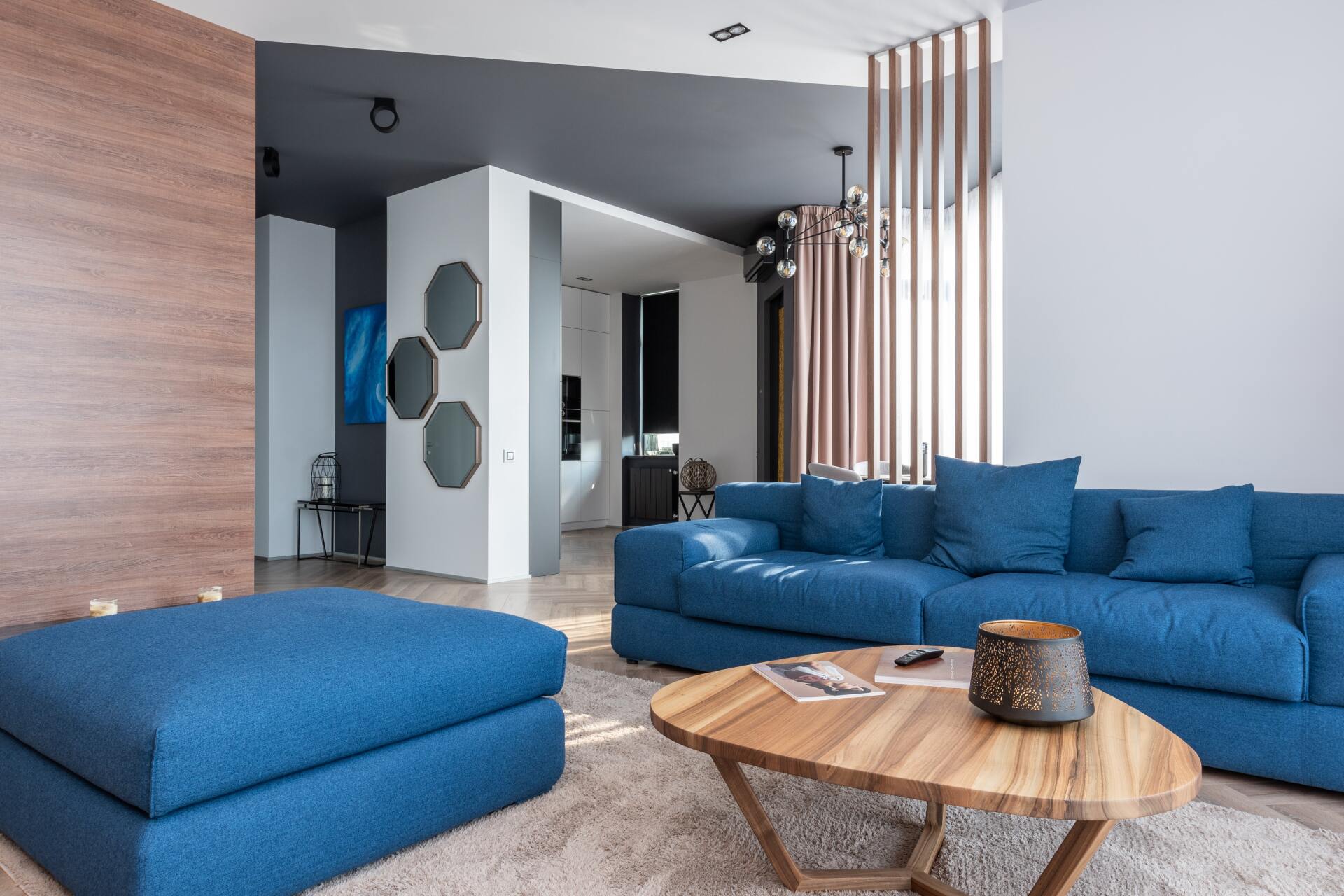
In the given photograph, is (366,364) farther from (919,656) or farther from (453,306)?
(919,656)

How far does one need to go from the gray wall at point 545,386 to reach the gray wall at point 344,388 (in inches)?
53.4

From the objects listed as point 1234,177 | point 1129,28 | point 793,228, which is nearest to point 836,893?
point 1234,177

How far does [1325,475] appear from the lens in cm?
312

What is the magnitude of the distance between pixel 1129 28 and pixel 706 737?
3.66 metres

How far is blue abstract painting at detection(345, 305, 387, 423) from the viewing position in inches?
261

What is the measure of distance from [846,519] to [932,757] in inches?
86.5

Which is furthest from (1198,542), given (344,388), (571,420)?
(571,420)

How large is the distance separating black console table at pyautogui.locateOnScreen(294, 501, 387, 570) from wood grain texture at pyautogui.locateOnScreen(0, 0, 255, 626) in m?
2.65

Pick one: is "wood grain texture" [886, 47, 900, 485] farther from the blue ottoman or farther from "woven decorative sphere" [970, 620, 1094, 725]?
"woven decorative sphere" [970, 620, 1094, 725]

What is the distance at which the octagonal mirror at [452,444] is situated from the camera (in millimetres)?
5664

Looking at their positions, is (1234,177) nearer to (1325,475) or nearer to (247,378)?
(1325,475)

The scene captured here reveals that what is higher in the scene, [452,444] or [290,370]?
[290,370]

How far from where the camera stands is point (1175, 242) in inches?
136

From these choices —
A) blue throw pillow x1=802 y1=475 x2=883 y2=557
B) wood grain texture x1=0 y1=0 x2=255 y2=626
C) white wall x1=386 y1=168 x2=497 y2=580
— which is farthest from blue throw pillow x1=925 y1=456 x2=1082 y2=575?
white wall x1=386 y1=168 x2=497 y2=580
